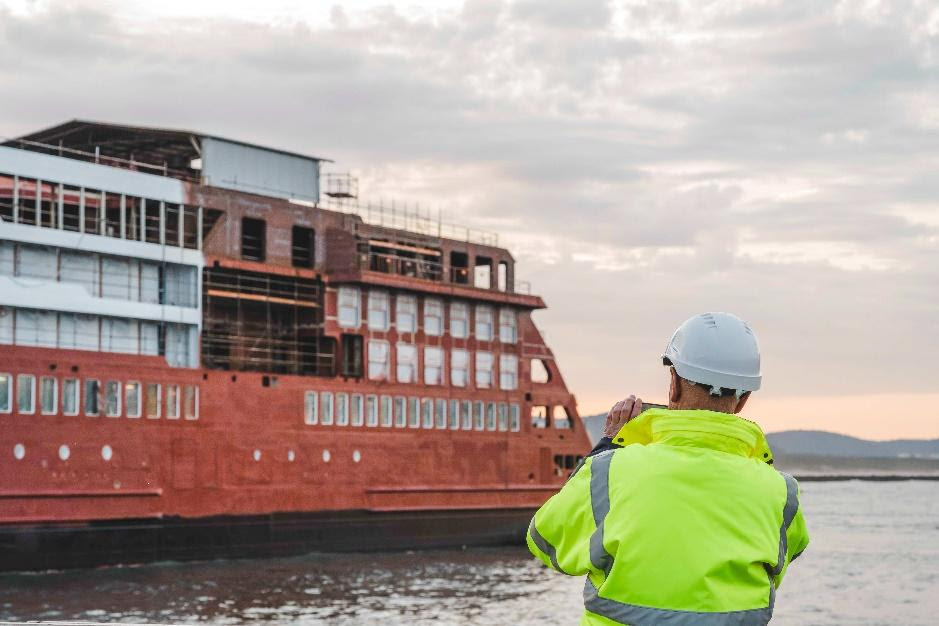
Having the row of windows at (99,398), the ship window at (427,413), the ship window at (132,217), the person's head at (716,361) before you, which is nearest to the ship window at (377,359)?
the ship window at (427,413)


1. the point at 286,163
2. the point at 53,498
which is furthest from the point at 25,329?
the point at 286,163

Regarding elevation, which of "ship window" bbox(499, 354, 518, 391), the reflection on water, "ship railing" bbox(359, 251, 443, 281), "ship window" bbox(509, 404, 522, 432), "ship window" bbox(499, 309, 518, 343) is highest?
"ship railing" bbox(359, 251, 443, 281)

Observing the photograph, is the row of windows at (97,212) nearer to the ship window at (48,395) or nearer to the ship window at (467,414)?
the ship window at (48,395)

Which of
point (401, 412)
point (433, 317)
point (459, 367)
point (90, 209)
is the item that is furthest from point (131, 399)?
point (459, 367)

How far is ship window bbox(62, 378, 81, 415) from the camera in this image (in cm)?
3322

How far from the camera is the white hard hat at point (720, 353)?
3879mm

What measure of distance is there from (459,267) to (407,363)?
14.3ft

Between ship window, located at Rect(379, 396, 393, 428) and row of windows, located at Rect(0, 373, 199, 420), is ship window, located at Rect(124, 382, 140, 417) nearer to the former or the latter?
row of windows, located at Rect(0, 373, 199, 420)

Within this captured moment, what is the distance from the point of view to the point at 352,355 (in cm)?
4144

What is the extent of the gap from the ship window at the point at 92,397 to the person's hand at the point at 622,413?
1205 inches

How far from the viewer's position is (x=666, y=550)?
3.56 m

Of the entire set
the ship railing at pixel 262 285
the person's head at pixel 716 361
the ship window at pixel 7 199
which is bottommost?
the person's head at pixel 716 361

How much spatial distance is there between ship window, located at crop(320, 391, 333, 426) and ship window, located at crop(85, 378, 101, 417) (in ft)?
22.1

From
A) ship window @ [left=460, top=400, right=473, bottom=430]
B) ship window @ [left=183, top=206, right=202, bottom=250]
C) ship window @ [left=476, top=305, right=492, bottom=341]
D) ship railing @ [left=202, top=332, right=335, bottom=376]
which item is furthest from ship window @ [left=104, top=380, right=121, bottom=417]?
ship window @ [left=476, top=305, right=492, bottom=341]
